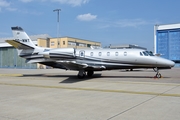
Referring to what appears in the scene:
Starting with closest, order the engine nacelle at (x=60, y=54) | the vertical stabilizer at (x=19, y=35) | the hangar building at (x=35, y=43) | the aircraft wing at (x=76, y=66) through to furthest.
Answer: the aircraft wing at (x=76, y=66)
the engine nacelle at (x=60, y=54)
the vertical stabilizer at (x=19, y=35)
the hangar building at (x=35, y=43)

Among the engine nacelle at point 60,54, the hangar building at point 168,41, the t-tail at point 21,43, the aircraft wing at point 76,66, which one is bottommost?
the aircraft wing at point 76,66

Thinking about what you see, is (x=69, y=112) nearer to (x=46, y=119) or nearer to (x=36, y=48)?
(x=46, y=119)

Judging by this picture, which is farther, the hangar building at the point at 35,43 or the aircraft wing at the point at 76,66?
the hangar building at the point at 35,43

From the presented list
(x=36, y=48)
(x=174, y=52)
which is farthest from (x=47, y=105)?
(x=174, y=52)

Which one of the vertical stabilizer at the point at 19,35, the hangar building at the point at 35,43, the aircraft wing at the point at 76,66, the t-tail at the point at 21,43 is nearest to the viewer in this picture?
the aircraft wing at the point at 76,66

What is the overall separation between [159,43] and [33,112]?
65.5 metres

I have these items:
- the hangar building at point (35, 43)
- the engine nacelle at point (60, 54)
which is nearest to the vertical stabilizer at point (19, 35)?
→ the engine nacelle at point (60, 54)

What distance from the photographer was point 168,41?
217ft

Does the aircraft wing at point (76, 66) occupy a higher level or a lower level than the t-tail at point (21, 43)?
lower

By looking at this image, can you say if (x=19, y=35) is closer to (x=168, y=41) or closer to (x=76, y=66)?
(x=76, y=66)

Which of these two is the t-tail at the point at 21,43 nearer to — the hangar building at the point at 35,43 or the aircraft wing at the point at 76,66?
the aircraft wing at the point at 76,66

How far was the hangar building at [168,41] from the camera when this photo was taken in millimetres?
64938

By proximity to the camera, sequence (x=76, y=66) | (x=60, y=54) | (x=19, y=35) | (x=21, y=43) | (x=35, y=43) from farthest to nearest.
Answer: (x=35, y=43) → (x=19, y=35) → (x=21, y=43) → (x=60, y=54) → (x=76, y=66)

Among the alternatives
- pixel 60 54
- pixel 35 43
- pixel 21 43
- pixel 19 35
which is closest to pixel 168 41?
pixel 35 43
